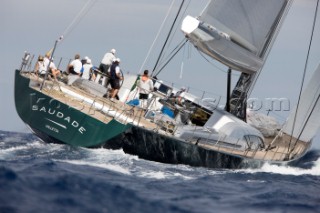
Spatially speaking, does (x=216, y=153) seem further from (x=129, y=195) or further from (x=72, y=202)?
(x=72, y=202)

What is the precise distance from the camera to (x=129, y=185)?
14906mm

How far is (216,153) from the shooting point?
63.1ft

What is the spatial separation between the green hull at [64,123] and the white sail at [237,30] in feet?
10.5

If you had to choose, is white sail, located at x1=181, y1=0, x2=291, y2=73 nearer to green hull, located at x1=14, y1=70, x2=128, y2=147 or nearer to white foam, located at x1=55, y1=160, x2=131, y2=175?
green hull, located at x1=14, y1=70, x2=128, y2=147

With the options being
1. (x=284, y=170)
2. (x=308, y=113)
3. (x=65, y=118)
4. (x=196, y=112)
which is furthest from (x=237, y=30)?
(x=65, y=118)

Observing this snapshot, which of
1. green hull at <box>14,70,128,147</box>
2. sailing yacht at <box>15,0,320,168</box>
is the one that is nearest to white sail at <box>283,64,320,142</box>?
sailing yacht at <box>15,0,320,168</box>

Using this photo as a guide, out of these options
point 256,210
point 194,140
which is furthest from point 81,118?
point 256,210

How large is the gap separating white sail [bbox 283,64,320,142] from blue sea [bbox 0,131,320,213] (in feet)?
7.86

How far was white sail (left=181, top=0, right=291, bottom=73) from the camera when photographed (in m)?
19.9

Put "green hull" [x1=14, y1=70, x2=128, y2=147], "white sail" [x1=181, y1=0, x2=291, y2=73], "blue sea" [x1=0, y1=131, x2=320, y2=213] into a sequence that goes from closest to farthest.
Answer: "blue sea" [x1=0, y1=131, x2=320, y2=213] → "green hull" [x1=14, y1=70, x2=128, y2=147] → "white sail" [x1=181, y1=0, x2=291, y2=73]

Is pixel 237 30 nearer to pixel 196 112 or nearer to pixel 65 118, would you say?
pixel 196 112

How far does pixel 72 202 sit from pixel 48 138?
285 inches

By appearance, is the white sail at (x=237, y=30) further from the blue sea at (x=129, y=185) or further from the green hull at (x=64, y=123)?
the green hull at (x=64, y=123)

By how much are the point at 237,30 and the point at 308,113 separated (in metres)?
3.58
